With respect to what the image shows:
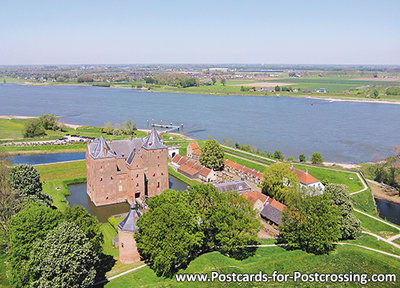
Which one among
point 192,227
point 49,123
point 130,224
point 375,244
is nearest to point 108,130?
point 49,123

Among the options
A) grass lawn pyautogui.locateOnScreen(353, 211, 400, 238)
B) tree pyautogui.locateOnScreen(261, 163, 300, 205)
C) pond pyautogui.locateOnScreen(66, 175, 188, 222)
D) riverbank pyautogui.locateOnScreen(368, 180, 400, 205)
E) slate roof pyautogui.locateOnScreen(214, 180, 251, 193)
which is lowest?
riverbank pyautogui.locateOnScreen(368, 180, 400, 205)

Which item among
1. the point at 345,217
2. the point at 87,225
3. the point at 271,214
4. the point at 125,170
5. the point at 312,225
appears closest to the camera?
the point at 87,225

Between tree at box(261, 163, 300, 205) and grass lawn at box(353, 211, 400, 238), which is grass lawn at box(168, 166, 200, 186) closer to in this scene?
tree at box(261, 163, 300, 205)

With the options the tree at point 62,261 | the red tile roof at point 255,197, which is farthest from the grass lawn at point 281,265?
the red tile roof at point 255,197

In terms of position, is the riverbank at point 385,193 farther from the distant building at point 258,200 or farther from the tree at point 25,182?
the tree at point 25,182

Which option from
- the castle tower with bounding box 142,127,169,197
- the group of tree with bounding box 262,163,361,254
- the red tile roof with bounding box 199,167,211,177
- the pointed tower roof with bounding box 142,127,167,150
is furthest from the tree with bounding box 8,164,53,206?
the group of tree with bounding box 262,163,361,254

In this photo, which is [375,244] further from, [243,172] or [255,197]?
[243,172]
